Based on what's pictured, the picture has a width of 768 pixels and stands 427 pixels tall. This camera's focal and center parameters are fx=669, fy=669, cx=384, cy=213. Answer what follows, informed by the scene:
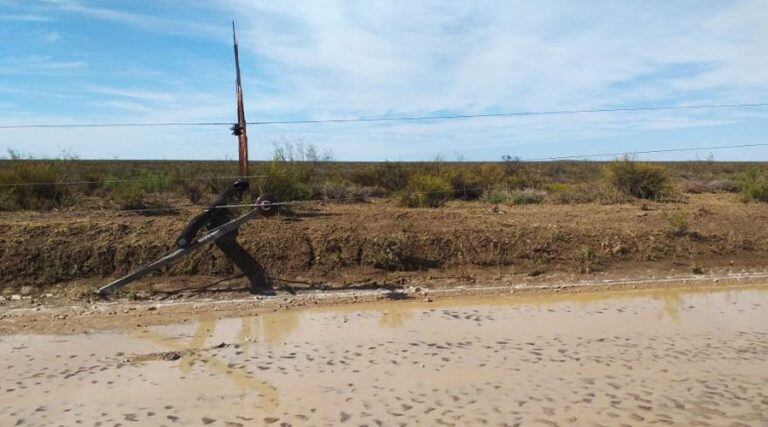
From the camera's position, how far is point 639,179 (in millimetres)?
21906

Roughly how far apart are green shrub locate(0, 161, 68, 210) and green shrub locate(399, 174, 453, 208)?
29.1ft

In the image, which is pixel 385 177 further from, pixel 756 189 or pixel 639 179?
pixel 756 189

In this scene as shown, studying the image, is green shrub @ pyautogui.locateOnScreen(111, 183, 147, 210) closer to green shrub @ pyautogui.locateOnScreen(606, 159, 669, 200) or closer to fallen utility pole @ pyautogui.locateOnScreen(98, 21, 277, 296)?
fallen utility pole @ pyautogui.locateOnScreen(98, 21, 277, 296)

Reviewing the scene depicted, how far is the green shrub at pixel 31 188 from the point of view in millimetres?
15699

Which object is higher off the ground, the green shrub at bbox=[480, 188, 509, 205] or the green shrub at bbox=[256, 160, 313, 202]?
the green shrub at bbox=[256, 160, 313, 202]

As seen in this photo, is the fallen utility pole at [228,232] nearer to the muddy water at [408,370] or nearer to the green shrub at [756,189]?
the muddy water at [408,370]

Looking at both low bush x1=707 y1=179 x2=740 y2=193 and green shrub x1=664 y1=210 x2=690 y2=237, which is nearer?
green shrub x1=664 y1=210 x2=690 y2=237

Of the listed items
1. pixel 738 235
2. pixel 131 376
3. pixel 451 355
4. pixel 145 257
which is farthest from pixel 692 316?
pixel 145 257

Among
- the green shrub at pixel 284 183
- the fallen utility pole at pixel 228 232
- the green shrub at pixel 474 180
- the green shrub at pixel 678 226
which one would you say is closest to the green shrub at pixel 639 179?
the green shrub at pixel 474 180

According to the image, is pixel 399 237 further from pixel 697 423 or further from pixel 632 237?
pixel 697 423

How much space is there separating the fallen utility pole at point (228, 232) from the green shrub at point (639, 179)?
14.2 m

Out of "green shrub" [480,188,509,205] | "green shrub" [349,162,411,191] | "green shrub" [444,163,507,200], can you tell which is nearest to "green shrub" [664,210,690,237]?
"green shrub" [480,188,509,205]

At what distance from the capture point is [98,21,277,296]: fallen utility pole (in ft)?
33.7

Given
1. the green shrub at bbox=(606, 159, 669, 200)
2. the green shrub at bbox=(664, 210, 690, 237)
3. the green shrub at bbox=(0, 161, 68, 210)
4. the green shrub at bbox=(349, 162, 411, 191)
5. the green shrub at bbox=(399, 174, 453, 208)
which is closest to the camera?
the green shrub at bbox=(664, 210, 690, 237)
